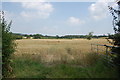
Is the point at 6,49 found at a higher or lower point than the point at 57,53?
higher

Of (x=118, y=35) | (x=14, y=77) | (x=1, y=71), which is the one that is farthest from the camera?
(x=14, y=77)

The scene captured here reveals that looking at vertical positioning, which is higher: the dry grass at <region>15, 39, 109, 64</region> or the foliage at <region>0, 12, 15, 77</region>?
the foliage at <region>0, 12, 15, 77</region>

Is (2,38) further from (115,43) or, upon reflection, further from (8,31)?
(115,43)

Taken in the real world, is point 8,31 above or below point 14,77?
above

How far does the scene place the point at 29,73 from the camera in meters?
4.82

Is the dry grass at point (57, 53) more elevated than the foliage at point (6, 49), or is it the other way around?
the foliage at point (6, 49)

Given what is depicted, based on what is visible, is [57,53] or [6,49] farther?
[57,53]

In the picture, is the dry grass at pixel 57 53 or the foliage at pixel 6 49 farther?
the dry grass at pixel 57 53

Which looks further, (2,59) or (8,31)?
(8,31)

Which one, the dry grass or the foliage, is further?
the dry grass

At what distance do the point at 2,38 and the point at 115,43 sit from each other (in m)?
3.79

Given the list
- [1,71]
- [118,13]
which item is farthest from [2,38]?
[118,13]

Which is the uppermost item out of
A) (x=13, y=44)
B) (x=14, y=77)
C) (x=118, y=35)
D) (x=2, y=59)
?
(x=118, y=35)

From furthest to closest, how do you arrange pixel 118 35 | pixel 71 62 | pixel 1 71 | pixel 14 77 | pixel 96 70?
pixel 71 62, pixel 96 70, pixel 14 77, pixel 1 71, pixel 118 35
